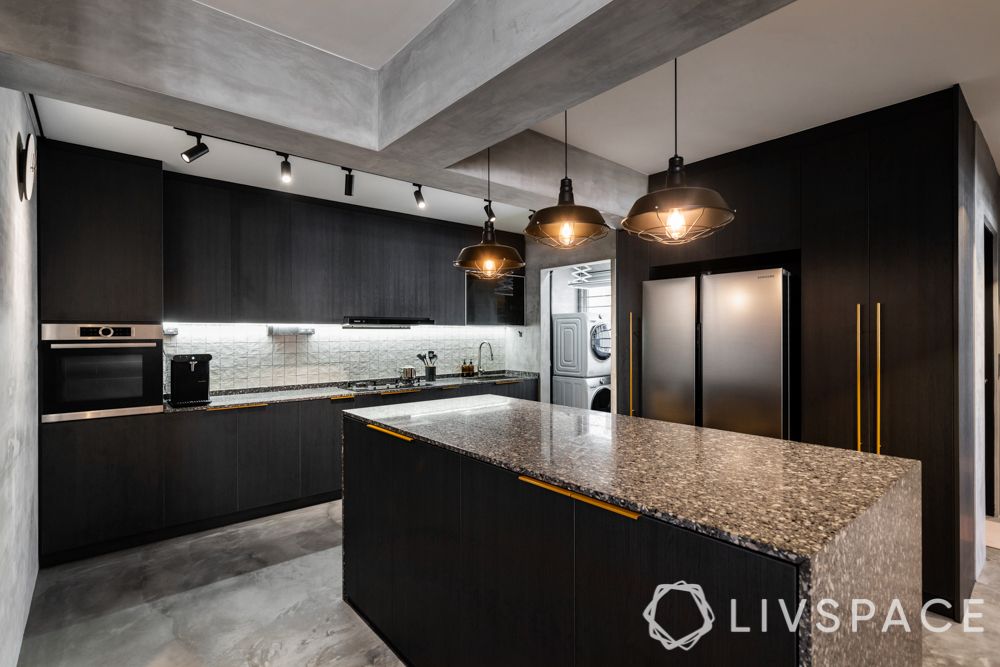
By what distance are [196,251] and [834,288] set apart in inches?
172

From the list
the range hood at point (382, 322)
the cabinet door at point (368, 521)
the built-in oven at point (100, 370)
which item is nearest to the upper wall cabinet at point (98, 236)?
the built-in oven at point (100, 370)

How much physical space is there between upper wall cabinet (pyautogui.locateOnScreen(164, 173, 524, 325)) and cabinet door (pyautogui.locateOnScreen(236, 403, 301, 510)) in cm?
83

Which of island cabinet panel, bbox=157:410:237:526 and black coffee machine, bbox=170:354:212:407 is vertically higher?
black coffee machine, bbox=170:354:212:407

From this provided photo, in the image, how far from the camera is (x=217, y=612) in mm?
2463

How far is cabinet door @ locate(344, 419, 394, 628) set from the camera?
221 centimetres

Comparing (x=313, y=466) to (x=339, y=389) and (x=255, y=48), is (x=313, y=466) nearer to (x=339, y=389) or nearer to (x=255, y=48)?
(x=339, y=389)

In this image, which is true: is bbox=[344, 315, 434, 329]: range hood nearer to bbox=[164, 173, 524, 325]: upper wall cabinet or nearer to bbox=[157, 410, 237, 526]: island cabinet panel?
bbox=[164, 173, 524, 325]: upper wall cabinet

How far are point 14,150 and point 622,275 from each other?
11.7 ft

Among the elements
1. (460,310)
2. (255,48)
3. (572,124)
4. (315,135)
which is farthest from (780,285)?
(460,310)

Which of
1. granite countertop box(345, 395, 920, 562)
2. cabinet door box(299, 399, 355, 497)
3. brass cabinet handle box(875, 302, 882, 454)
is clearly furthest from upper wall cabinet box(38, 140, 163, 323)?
brass cabinet handle box(875, 302, 882, 454)

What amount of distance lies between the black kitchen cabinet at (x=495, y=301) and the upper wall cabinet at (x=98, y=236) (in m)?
2.94

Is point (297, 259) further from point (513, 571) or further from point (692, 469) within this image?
A: point (692, 469)

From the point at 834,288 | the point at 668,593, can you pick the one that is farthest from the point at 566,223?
the point at 834,288

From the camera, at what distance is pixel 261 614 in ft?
8.04
